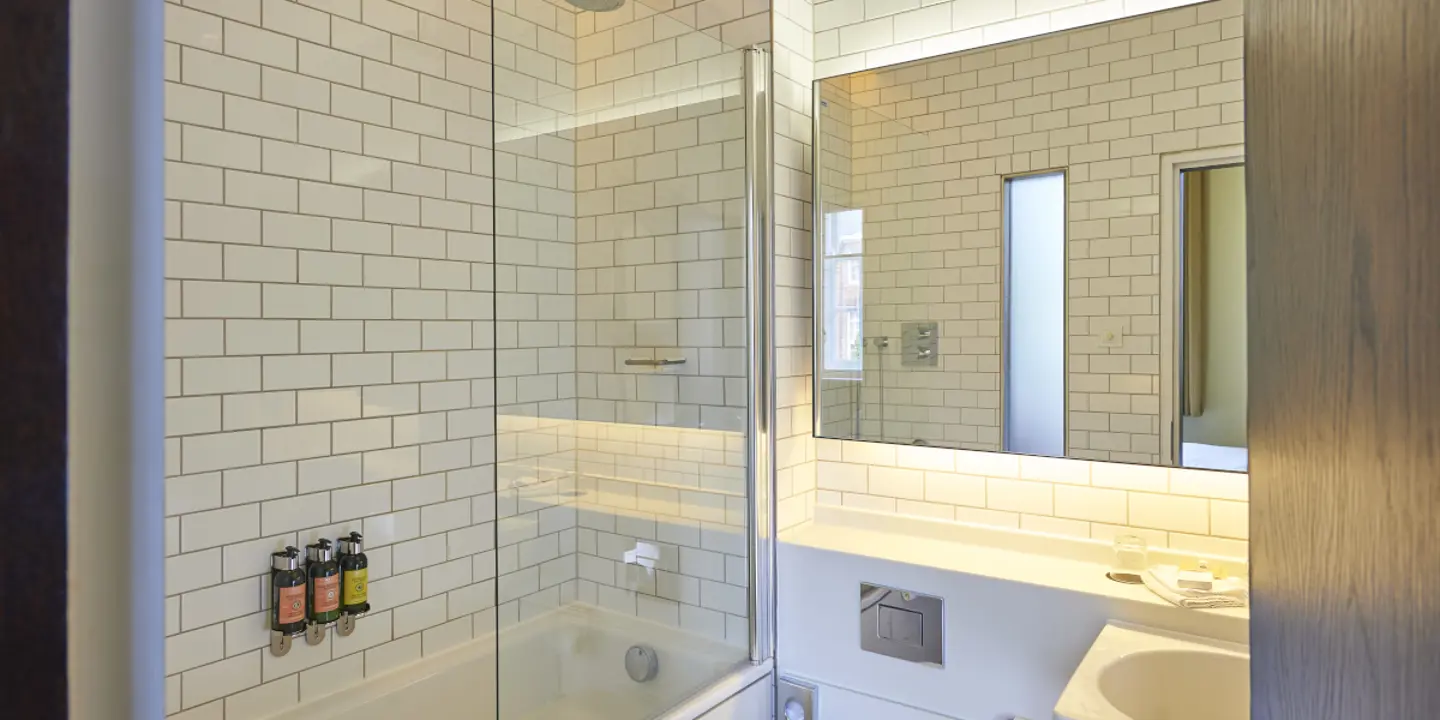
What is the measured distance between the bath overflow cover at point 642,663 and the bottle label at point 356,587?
71 cm

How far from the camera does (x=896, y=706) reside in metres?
1.98

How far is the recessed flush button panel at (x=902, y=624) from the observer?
1.92m

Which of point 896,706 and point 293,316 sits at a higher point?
point 293,316

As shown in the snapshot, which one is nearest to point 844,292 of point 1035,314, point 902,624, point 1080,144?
point 1035,314

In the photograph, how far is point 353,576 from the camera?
2064mm

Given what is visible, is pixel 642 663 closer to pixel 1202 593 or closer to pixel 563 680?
pixel 563 680

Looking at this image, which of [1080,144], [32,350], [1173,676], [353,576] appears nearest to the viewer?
[32,350]

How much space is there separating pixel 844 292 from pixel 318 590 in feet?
5.11

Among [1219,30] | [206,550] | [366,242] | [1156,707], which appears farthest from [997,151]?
[206,550]

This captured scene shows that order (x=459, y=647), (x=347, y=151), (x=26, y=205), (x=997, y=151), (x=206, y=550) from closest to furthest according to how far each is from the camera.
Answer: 1. (x=26, y=205)
2. (x=206, y=550)
3. (x=997, y=151)
4. (x=347, y=151)
5. (x=459, y=647)

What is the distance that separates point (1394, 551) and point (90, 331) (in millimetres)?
483

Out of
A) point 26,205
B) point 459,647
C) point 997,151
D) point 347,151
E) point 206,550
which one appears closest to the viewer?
point 26,205

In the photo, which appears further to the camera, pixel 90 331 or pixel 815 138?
pixel 815 138

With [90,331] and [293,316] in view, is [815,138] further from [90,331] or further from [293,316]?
[90,331]
